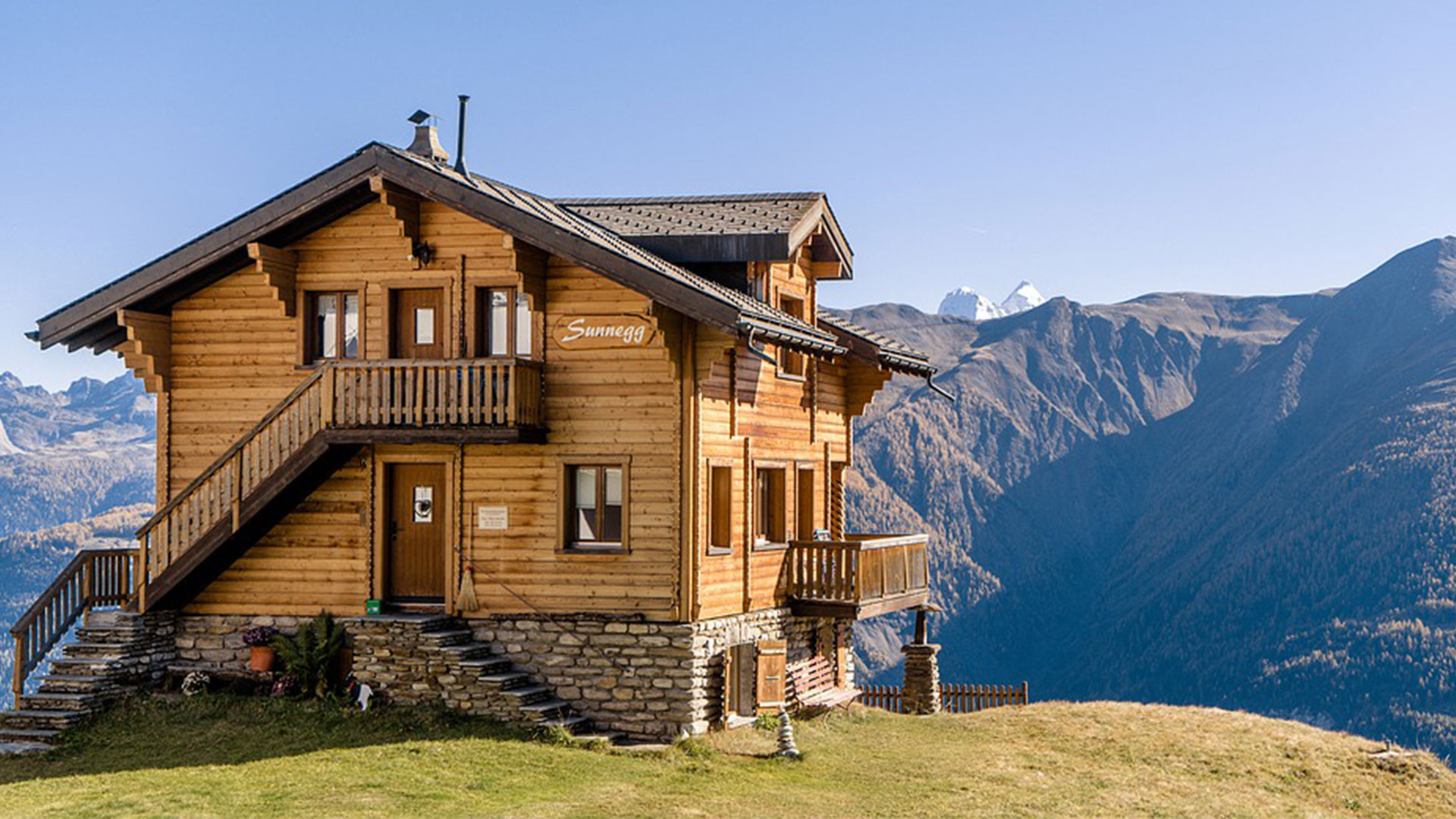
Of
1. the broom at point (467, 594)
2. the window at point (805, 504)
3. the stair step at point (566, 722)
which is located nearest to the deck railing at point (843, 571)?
the window at point (805, 504)

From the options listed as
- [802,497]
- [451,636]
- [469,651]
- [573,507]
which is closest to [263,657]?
[451,636]

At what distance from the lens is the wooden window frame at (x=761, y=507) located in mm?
27250

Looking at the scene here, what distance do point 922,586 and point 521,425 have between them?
10.7m

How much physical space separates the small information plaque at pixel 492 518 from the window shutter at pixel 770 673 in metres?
4.73

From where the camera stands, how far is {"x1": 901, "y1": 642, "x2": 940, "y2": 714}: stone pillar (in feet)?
115

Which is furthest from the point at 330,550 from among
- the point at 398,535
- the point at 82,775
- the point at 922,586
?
the point at 922,586

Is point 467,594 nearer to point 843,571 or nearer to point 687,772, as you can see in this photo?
point 687,772

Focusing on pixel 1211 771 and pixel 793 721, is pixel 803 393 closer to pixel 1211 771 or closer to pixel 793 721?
pixel 793 721

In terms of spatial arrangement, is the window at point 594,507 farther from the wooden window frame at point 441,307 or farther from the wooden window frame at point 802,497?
the wooden window frame at point 802,497

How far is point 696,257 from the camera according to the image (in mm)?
28625

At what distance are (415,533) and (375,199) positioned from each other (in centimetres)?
563

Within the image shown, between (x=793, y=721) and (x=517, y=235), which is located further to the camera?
(x=793, y=721)

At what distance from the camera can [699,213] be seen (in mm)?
30828

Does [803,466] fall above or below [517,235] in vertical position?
below
